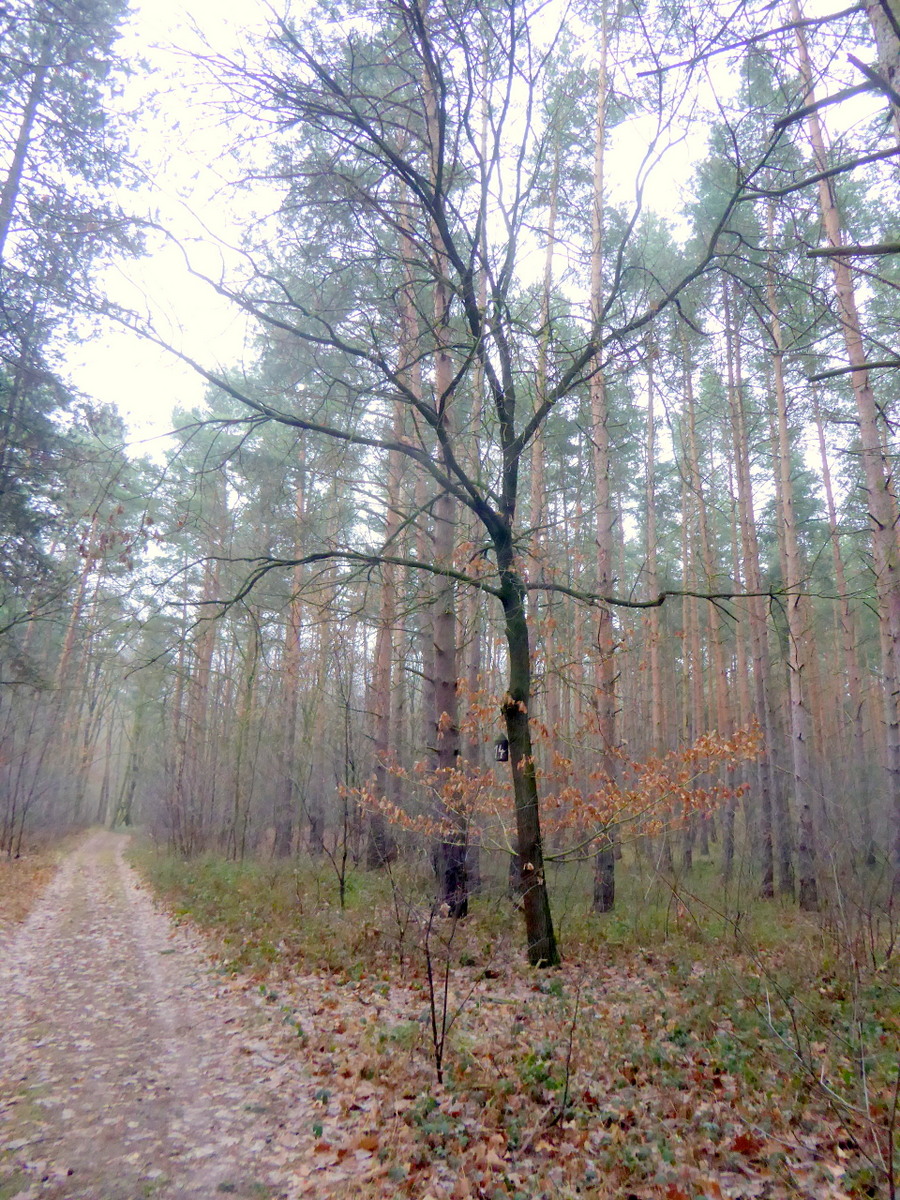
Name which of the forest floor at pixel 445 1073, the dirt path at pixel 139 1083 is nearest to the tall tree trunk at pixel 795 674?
the forest floor at pixel 445 1073

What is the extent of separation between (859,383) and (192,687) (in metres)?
19.7

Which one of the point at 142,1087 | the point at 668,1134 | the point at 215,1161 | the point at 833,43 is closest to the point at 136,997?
the point at 142,1087

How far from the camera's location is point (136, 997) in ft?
22.7

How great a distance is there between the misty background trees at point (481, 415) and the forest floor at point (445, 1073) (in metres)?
1.02

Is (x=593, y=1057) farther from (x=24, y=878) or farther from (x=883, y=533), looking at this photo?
(x=24, y=878)

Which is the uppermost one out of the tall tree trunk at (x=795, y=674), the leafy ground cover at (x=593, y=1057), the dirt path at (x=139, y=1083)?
the tall tree trunk at (x=795, y=674)

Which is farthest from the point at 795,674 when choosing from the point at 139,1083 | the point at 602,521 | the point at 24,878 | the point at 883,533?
the point at 24,878

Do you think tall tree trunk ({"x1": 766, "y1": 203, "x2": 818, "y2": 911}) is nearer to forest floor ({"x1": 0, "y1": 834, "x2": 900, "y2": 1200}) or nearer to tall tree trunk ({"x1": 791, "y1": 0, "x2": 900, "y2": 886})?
tall tree trunk ({"x1": 791, "y1": 0, "x2": 900, "y2": 886})

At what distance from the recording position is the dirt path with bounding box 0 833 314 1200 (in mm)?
3727

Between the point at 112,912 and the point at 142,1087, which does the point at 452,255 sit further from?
the point at 112,912

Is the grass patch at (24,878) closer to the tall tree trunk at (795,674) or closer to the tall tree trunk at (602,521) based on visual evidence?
the tall tree trunk at (602,521)

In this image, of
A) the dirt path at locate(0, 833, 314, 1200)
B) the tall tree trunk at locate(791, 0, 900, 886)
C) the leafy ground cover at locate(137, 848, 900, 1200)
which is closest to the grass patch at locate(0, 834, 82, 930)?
the dirt path at locate(0, 833, 314, 1200)

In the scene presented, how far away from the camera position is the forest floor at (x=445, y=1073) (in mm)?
3695

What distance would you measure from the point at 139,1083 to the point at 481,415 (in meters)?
5.77
